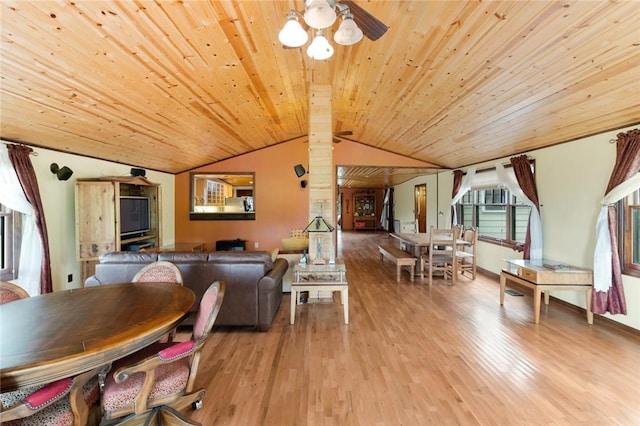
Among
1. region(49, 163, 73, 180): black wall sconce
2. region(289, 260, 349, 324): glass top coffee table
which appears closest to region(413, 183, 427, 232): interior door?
region(289, 260, 349, 324): glass top coffee table

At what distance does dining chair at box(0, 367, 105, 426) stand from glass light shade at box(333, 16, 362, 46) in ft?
7.64

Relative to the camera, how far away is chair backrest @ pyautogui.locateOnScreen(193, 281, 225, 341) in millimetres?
1756

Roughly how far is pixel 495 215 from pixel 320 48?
5216 millimetres

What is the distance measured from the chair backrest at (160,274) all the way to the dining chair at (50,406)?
3.43 ft

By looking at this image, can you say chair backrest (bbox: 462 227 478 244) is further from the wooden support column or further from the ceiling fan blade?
the ceiling fan blade

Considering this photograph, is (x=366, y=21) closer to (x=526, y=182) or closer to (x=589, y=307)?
(x=589, y=307)

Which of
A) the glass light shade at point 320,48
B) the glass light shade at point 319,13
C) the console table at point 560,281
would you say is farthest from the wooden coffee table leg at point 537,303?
the glass light shade at point 319,13

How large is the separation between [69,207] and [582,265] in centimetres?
704

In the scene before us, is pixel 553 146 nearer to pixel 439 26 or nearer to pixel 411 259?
pixel 411 259

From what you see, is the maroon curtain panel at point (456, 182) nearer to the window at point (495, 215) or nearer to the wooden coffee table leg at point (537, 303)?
the window at point (495, 215)

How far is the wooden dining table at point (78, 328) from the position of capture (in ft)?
4.02

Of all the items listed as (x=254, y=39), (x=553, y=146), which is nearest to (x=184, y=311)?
(x=254, y=39)

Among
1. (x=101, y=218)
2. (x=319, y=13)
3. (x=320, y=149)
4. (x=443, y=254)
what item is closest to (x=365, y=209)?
(x=443, y=254)

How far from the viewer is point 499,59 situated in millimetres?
2553
